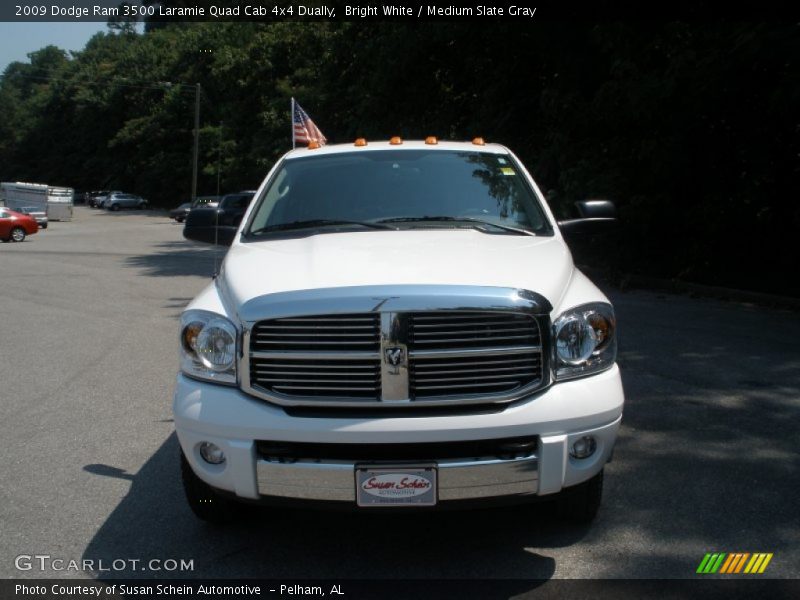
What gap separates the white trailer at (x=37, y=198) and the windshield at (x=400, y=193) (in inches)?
1799

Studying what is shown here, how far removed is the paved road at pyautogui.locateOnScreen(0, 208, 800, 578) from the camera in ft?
13.1

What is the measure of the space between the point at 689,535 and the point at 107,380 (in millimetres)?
5322

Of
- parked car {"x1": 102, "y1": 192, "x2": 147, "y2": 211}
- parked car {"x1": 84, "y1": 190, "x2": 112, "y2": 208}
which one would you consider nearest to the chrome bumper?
parked car {"x1": 102, "y1": 192, "x2": 147, "y2": 211}

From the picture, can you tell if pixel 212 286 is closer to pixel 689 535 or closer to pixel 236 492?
pixel 236 492

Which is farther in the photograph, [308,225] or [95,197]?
[95,197]

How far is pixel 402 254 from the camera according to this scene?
4.16m

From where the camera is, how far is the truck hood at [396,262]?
3.78 metres

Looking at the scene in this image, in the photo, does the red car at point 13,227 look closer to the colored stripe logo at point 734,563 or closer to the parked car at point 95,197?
the colored stripe logo at point 734,563

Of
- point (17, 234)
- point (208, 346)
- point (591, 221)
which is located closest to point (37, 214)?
point (17, 234)

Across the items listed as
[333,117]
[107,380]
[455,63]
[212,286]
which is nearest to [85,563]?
[212,286]

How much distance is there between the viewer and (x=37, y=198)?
48.6 m

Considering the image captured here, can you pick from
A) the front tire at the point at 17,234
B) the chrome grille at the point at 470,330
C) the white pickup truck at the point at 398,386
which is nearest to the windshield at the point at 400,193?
the white pickup truck at the point at 398,386

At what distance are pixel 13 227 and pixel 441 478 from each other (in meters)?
32.1

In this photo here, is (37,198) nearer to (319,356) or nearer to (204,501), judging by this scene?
(204,501)
